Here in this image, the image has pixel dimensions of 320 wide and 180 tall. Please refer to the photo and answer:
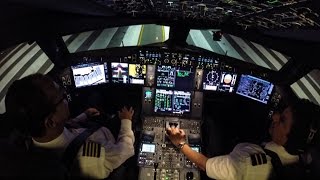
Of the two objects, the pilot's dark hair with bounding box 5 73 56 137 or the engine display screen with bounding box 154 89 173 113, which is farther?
the engine display screen with bounding box 154 89 173 113

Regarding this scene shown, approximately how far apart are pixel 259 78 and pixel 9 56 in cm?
541

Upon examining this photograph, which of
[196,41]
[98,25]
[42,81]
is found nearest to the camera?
[42,81]

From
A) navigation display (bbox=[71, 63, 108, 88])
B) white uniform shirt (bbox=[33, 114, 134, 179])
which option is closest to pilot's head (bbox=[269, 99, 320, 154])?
white uniform shirt (bbox=[33, 114, 134, 179])

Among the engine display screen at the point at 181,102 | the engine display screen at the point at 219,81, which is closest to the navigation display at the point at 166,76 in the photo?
the engine display screen at the point at 181,102

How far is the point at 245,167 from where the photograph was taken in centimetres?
209

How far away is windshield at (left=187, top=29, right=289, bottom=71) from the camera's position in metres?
7.79

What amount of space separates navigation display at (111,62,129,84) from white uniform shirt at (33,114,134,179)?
1286 mm

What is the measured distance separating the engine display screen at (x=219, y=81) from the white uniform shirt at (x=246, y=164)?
54.1 inches

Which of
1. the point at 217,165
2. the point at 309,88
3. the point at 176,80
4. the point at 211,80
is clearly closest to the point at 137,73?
the point at 176,80

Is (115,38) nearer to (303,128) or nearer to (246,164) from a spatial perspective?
(246,164)

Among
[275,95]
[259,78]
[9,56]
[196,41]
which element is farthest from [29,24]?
[196,41]

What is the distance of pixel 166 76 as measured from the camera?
139 inches

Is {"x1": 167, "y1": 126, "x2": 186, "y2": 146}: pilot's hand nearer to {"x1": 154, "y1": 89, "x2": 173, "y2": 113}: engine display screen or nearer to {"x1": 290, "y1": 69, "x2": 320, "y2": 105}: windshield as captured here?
{"x1": 154, "y1": 89, "x2": 173, "y2": 113}: engine display screen

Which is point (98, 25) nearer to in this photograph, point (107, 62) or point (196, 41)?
point (107, 62)
